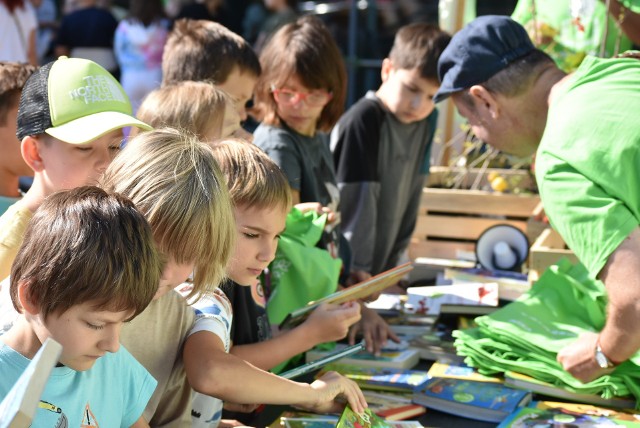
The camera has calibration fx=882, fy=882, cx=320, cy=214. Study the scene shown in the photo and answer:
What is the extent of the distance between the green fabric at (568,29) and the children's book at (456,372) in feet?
6.28

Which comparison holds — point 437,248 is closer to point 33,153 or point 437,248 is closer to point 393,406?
point 393,406

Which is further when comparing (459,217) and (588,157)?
(459,217)

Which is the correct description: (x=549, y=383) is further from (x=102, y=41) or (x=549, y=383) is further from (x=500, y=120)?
(x=102, y=41)

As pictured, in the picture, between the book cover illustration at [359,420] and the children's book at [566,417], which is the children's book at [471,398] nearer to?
the children's book at [566,417]

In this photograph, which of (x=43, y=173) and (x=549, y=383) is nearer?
(x=43, y=173)

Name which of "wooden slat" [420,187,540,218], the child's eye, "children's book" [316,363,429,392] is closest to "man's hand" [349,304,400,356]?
"children's book" [316,363,429,392]

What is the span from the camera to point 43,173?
6.70 feet

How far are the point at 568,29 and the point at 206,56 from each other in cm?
184

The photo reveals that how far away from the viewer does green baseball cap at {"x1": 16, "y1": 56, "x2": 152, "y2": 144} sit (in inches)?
77.7

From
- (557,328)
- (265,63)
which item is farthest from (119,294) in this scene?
(265,63)

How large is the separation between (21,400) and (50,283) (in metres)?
0.38

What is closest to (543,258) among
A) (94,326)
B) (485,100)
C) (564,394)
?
(485,100)

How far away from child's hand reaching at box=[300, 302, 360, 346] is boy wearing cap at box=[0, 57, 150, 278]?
62 centimetres

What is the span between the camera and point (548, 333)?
2.38m
